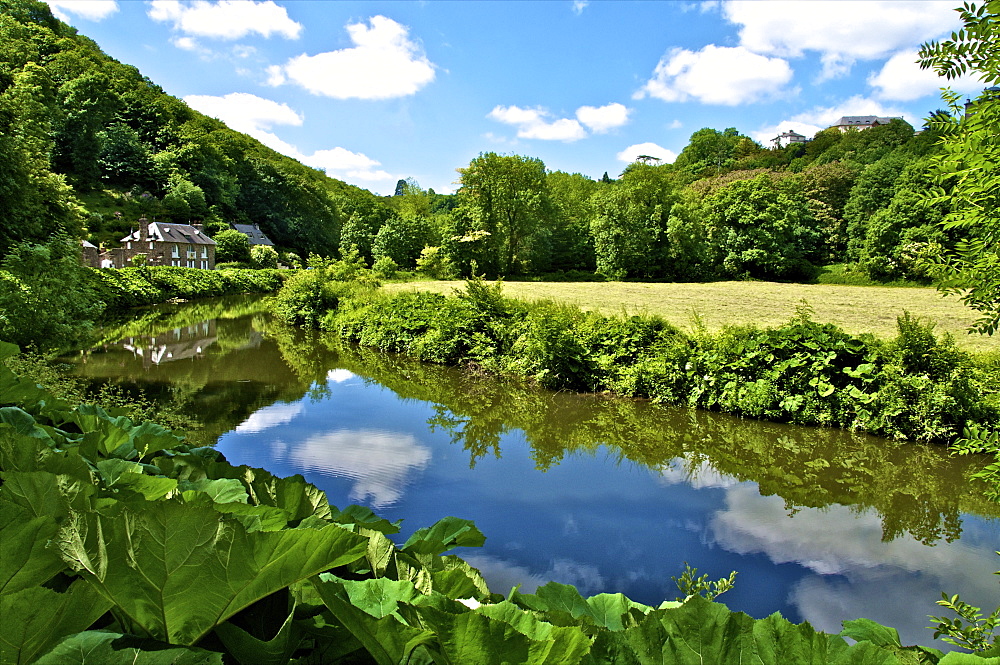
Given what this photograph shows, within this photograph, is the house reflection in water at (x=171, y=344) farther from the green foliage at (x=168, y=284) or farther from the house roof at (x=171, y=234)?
the house roof at (x=171, y=234)

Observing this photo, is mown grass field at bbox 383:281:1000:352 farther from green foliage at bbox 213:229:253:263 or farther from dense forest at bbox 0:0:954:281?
green foliage at bbox 213:229:253:263

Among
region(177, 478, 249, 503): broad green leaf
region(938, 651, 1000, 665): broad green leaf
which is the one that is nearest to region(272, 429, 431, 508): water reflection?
region(177, 478, 249, 503): broad green leaf

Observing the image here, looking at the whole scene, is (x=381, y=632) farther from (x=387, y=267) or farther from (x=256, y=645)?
Result: (x=387, y=267)

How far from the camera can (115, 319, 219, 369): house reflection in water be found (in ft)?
49.5

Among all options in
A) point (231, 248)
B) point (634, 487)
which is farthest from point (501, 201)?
point (634, 487)

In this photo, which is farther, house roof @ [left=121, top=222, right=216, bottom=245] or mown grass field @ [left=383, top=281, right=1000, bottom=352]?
house roof @ [left=121, top=222, right=216, bottom=245]

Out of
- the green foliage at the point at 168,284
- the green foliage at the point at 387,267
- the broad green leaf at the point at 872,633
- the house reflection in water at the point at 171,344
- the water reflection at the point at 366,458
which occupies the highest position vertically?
the green foliage at the point at 387,267

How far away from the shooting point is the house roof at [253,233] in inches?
2921

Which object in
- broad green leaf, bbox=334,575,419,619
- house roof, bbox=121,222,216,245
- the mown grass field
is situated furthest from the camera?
house roof, bbox=121,222,216,245

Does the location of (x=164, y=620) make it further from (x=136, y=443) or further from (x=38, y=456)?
(x=136, y=443)

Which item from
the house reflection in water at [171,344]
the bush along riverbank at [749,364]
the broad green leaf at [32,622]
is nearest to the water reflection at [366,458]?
the bush along riverbank at [749,364]

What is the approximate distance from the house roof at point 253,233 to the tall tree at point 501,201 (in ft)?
133

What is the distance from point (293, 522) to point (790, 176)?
64.4 m

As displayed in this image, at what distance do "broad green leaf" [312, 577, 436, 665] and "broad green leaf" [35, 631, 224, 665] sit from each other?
145 mm
